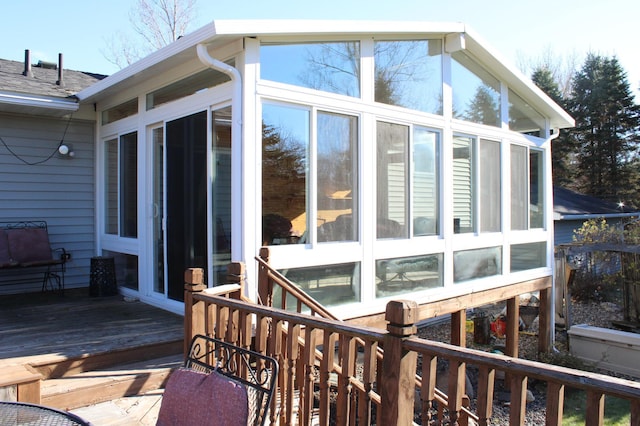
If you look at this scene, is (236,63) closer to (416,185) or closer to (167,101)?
(167,101)

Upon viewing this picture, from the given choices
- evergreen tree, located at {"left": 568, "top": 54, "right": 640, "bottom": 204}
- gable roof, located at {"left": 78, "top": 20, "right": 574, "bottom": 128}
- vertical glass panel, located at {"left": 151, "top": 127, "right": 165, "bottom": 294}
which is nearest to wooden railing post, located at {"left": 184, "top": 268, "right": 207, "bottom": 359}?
gable roof, located at {"left": 78, "top": 20, "right": 574, "bottom": 128}

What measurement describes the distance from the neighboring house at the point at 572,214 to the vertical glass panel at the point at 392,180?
10.0m

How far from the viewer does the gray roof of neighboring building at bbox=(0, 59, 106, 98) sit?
18.8ft

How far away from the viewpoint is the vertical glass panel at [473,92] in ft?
20.4

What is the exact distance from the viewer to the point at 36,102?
5.53 meters

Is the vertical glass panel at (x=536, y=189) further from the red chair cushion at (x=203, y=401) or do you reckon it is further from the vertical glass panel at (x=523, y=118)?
the red chair cushion at (x=203, y=401)

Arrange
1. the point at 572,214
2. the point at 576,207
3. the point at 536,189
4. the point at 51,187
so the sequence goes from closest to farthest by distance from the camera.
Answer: the point at 51,187
the point at 536,189
the point at 572,214
the point at 576,207

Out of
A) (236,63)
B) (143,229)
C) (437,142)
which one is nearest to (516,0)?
(437,142)

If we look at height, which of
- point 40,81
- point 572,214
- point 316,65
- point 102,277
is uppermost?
point 40,81

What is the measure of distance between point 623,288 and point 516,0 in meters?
5.88

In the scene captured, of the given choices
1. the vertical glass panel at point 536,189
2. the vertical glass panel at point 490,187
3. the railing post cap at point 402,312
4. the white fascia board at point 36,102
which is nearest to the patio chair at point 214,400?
the railing post cap at point 402,312

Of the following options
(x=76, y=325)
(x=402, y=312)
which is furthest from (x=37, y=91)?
(x=402, y=312)

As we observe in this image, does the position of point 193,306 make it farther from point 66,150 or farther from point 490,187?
point 490,187

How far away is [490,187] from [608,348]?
3.73m
